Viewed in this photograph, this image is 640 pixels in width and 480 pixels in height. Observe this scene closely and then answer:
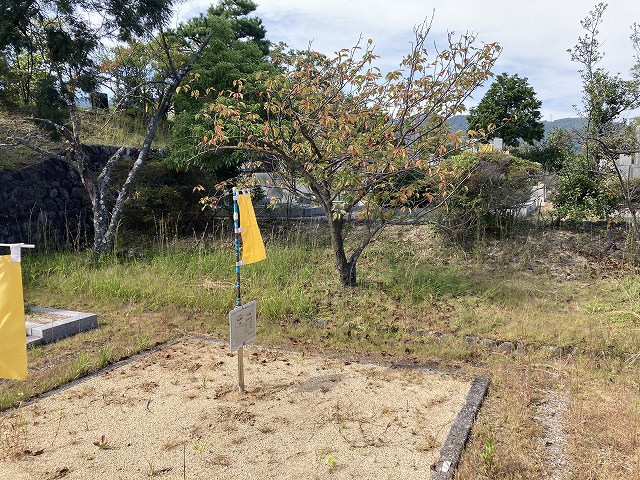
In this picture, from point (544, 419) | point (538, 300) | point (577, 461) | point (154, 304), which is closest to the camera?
point (577, 461)

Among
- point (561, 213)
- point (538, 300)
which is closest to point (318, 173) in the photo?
point (538, 300)

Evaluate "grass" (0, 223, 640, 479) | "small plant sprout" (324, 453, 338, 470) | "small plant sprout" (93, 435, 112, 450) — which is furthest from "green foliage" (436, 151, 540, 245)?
"small plant sprout" (93, 435, 112, 450)

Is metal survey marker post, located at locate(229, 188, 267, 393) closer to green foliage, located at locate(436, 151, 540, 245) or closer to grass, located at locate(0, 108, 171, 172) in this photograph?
green foliage, located at locate(436, 151, 540, 245)

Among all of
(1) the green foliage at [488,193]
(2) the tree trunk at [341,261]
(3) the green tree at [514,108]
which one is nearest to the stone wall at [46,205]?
(2) the tree trunk at [341,261]

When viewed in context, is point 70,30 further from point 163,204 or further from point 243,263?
point 243,263

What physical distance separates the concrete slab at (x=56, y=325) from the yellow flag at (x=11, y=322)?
232 cm

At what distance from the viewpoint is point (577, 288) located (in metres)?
5.92

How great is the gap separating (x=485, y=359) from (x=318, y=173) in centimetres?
282

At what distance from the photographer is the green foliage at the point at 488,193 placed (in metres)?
6.94

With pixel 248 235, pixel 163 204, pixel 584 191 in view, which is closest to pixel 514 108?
pixel 584 191

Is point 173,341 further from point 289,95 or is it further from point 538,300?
point 538,300

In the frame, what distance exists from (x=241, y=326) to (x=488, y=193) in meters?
4.90

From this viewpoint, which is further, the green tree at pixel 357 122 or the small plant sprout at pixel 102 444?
the green tree at pixel 357 122

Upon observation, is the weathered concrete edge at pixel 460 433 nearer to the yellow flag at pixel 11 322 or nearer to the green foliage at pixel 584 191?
the yellow flag at pixel 11 322
